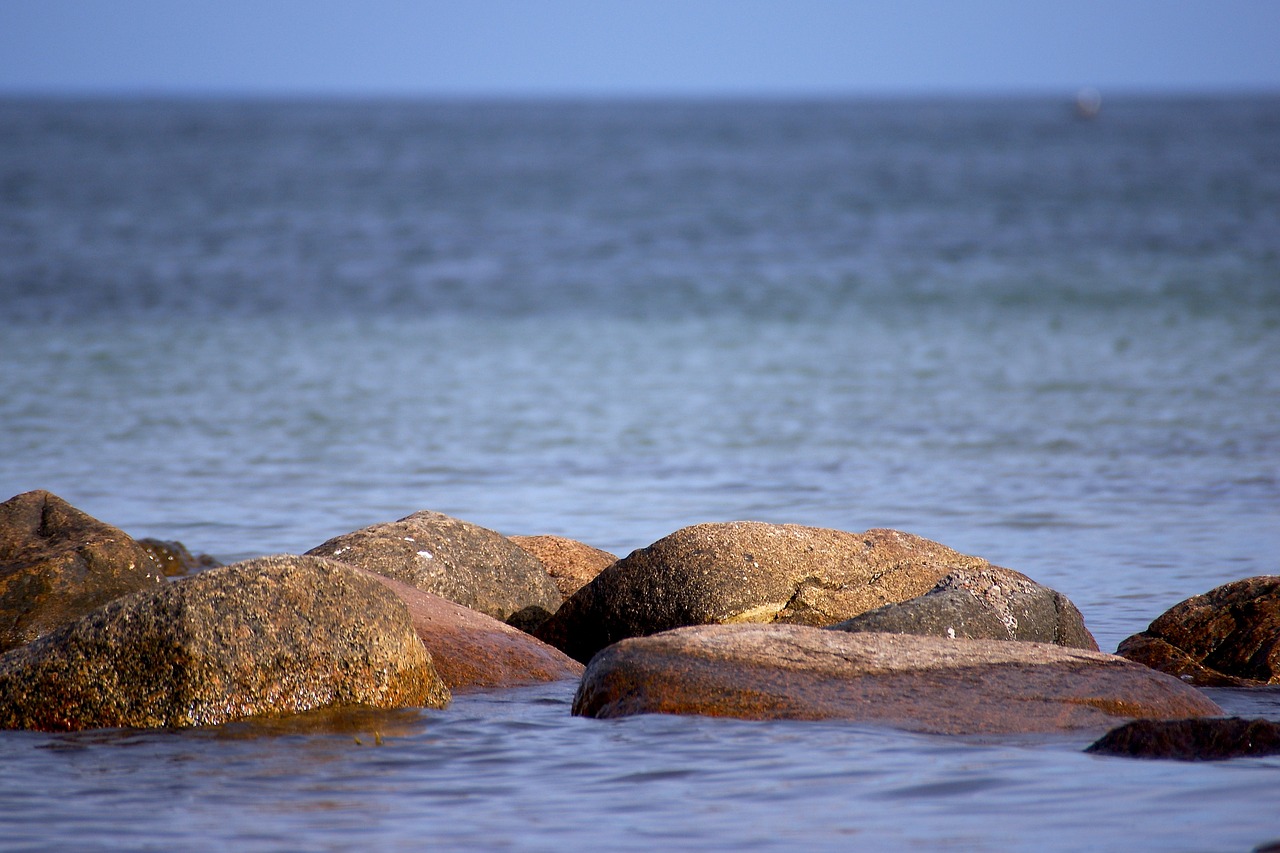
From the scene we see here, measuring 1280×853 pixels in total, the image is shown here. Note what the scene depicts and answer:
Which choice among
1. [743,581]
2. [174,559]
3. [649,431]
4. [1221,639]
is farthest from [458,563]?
[649,431]

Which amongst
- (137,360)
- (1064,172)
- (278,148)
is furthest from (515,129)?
(137,360)

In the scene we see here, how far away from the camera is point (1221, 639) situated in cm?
715

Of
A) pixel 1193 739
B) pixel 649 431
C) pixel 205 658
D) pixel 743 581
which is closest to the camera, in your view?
pixel 1193 739

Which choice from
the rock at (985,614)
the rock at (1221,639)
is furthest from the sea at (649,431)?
the rock at (985,614)

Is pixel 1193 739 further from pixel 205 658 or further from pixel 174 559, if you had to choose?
pixel 174 559

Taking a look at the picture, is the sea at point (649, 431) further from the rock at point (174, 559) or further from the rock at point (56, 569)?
the rock at point (56, 569)

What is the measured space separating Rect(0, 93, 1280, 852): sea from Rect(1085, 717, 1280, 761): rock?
0.10 m

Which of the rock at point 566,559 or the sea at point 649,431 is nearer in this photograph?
the sea at point 649,431

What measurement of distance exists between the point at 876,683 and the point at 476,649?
1.92 meters

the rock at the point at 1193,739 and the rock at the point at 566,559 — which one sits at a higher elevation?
the rock at the point at 566,559

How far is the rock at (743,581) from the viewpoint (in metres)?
7.46

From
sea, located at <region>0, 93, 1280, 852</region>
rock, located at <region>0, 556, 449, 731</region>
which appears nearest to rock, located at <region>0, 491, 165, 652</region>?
rock, located at <region>0, 556, 449, 731</region>

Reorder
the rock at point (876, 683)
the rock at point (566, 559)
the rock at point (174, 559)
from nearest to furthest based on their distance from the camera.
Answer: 1. the rock at point (876, 683)
2. the rock at point (566, 559)
3. the rock at point (174, 559)

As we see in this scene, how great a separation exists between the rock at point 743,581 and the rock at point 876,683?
1.11 m
